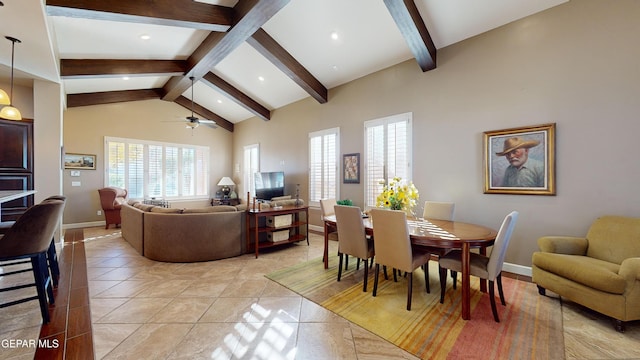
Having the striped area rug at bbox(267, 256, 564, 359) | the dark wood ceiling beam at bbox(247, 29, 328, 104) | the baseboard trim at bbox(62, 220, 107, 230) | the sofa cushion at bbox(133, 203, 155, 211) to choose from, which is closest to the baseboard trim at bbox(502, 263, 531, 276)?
the striped area rug at bbox(267, 256, 564, 359)

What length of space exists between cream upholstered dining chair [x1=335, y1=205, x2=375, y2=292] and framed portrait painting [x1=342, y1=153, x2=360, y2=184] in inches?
89.9

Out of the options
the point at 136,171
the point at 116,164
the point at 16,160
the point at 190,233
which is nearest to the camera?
the point at 190,233

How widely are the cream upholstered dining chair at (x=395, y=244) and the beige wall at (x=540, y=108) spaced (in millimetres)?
1745

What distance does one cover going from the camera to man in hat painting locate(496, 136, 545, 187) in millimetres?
3200

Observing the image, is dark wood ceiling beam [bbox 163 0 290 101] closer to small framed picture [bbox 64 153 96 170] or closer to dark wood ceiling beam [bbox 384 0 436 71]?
dark wood ceiling beam [bbox 384 0 436 71]

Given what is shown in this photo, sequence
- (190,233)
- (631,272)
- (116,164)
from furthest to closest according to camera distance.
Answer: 1. (116,164)
2. (190,233)
3. (631,272)

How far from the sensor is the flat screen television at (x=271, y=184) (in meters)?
6.66

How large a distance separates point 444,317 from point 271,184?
16.9 ft

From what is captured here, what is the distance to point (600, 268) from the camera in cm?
223

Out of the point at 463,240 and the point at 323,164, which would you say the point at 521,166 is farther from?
the point at 323,164

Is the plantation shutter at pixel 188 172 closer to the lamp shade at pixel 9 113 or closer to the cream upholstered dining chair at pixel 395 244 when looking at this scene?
the lamp shade at pixel 9 113

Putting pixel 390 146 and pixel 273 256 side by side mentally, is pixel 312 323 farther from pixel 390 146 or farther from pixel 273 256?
pixel 390 146

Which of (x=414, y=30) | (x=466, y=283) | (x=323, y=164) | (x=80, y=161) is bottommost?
(x=466, y=283)

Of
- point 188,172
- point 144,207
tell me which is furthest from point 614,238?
point 188,172
